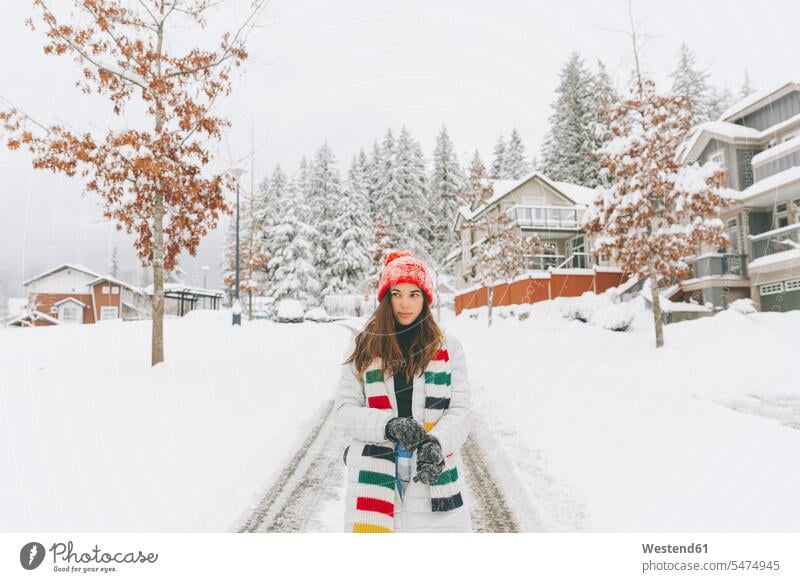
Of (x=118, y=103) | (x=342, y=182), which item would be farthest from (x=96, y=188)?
(x=342, y=182)

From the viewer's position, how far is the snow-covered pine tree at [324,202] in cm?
541

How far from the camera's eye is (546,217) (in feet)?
69.9

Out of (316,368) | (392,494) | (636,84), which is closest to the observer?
(392,494)

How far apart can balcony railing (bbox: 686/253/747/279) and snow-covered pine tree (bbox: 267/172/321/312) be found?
47.4 feet

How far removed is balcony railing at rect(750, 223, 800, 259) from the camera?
13.8 m

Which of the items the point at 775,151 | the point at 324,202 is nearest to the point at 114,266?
the point at 324,202

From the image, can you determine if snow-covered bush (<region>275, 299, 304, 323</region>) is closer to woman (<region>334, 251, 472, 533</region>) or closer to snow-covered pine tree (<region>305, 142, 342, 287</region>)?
snow-covered pine tree (<region>305, 142, 342, 287</region>)

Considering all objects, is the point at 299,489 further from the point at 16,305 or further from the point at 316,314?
the point at 316,314

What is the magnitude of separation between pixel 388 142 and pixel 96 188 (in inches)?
151

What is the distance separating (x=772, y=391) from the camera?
7.35 metres

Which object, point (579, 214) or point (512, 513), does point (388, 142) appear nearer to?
point (512, 513)

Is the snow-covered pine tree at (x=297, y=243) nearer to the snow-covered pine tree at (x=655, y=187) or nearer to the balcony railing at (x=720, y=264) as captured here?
the snow-covered pine tree at (x=655, y=187)

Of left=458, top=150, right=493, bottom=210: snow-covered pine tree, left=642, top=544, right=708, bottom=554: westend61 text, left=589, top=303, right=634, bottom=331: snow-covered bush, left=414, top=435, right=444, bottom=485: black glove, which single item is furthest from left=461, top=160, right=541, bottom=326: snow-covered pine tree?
left=414, top=435, right=444, bottom=485: black glove

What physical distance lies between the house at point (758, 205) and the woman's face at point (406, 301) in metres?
14.6
